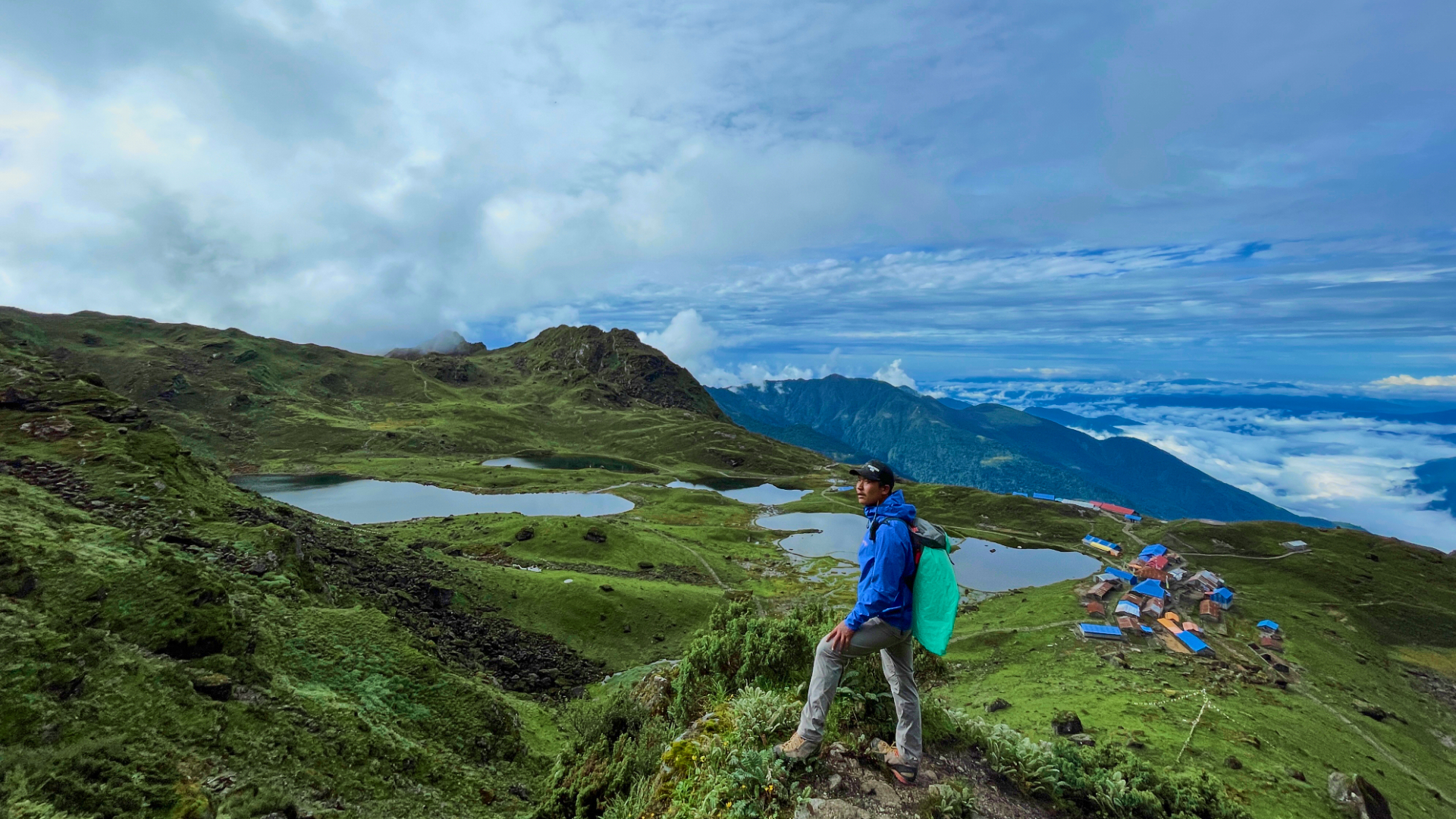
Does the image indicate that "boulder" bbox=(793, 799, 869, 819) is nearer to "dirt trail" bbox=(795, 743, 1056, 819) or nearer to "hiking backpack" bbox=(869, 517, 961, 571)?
"dirt trail" bbox=(795, 743, 1056, 819)

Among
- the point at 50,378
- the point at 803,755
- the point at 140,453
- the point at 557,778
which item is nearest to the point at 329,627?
the point at 557,778

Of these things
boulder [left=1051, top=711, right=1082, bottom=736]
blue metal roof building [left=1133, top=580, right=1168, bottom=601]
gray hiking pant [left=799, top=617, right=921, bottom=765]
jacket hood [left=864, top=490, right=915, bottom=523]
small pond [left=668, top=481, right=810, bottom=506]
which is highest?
jacket hood [left=864, top=490, right=915, bottom=523]

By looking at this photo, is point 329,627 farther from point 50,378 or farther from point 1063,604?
point 1063,604

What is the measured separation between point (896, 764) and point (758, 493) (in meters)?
169

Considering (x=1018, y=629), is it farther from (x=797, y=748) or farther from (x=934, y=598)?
(x=934, y=598)

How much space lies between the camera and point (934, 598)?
789 cm

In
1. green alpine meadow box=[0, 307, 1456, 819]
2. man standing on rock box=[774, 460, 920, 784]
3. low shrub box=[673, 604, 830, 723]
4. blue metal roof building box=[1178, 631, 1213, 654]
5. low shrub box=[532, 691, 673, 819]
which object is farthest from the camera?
blue metal roof building box=[1178, 631, 1213, 654]

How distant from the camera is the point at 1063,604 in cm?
5959

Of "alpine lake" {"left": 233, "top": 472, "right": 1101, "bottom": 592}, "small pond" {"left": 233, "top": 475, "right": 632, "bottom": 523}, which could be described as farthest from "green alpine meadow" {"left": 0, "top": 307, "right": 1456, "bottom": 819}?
"small pond" {"left": 233, "top": 475, "right": 632, "bottom": 523}

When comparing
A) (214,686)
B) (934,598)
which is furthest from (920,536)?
(214,686)

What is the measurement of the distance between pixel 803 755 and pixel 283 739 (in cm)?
1246

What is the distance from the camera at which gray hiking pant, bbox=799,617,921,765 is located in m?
8.10

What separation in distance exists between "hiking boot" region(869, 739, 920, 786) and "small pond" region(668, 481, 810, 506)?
475 ft

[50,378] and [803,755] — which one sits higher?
[50,378]
